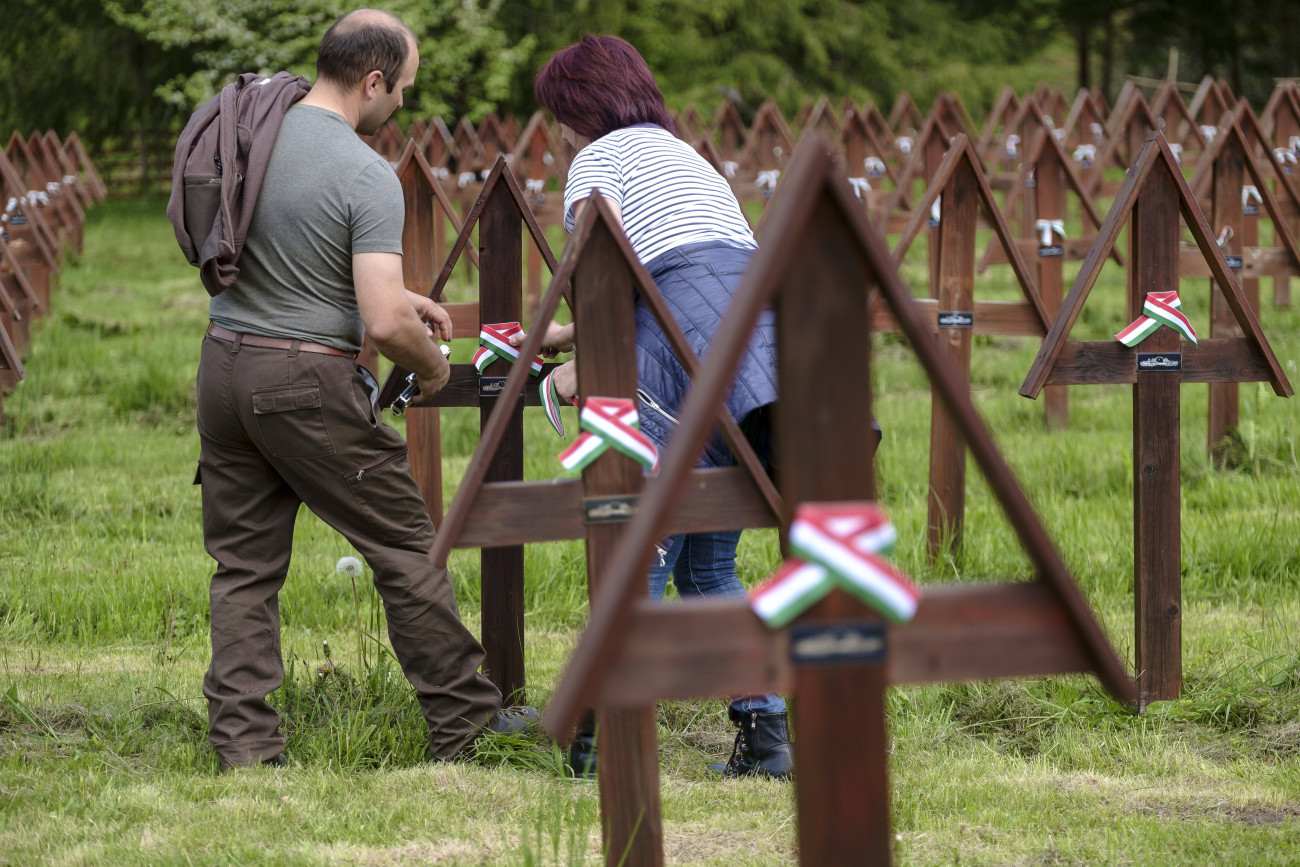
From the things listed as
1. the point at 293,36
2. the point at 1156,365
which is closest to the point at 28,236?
the point at 1156,365

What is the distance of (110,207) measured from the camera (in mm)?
23938

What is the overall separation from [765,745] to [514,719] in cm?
67

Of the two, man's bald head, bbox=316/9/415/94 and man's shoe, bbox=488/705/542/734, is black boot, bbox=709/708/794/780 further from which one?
man's bald head, bbox=316/9/415/94

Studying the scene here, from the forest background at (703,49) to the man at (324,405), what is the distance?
762 inches

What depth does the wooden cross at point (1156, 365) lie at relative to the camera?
136 inches

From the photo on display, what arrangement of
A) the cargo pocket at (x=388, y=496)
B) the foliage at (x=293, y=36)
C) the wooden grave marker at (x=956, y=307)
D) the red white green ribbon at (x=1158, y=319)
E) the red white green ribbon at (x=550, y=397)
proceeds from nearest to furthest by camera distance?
the red white green ribbon at (x=550, y=397)
the cargo pocket at (x=388, y=496)
the red white green ribbon at (x=1158, y=319)
the wooden grave marker at (x=956, y=307)
the foliage at (x=293, y=36)

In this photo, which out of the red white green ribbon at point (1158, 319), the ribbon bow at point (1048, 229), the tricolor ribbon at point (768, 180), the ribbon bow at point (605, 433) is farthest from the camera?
the tricolor ribbon at point (768, 180)

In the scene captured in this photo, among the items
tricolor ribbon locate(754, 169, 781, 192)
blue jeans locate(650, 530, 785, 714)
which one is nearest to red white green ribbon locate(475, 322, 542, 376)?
blue jeans locate(650, 530, 785, 714)

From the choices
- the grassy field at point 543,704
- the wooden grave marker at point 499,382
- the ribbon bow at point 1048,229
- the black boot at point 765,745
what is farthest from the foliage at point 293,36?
the black boot at point 765,745

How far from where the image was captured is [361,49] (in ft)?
10.4

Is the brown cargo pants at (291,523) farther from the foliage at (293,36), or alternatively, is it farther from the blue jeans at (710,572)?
the foliage at (293,36)

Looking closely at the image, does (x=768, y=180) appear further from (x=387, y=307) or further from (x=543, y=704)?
(x=387, y=307)

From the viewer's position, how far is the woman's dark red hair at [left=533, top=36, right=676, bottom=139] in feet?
10.9

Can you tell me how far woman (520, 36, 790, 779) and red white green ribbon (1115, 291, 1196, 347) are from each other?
1.06 metres
